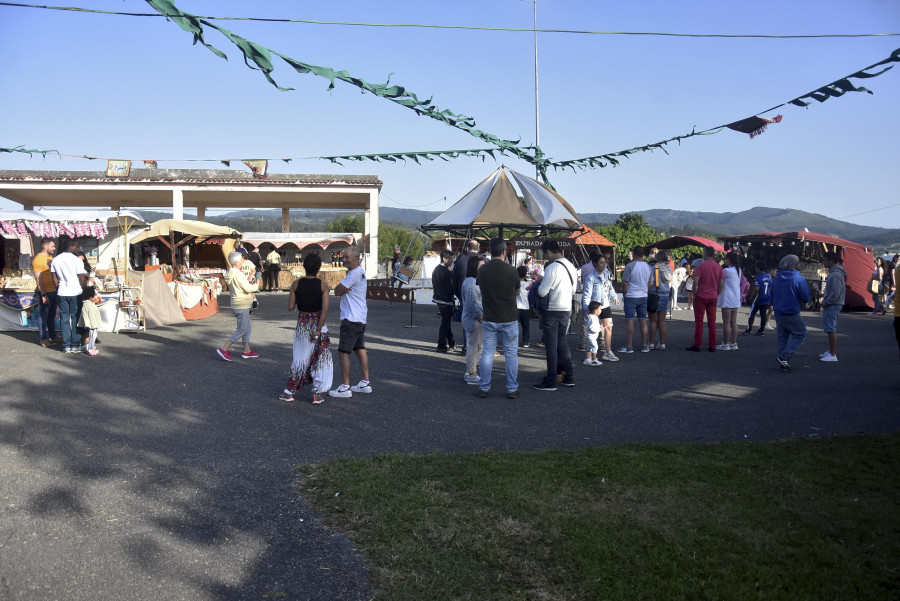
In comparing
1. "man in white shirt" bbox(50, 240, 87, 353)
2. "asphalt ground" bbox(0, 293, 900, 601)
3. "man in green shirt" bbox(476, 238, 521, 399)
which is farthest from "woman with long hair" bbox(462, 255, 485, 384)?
"man in white shirt" bbox(50, 240, 87, 353)

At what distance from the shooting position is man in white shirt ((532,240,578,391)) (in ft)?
27.8

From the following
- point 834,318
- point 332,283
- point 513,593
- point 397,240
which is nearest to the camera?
point 513,593

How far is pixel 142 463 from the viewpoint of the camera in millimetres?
5512

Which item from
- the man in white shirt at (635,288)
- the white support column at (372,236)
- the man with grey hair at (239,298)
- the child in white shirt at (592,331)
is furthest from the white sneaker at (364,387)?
the white support column at (372,236)

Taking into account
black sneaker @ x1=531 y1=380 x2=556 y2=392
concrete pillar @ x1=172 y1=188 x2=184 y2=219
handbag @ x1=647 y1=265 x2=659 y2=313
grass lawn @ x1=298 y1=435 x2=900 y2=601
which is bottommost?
grass lawn @ x1=298 y1=435 x2=900 y2=601

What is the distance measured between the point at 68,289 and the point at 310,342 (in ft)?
18.4

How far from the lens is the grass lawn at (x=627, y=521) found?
11.9 feet

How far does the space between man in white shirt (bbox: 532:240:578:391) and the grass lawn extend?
2.70m

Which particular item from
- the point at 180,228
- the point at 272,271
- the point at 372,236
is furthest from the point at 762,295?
the point at 272,271

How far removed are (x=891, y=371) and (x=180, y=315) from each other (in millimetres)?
14024

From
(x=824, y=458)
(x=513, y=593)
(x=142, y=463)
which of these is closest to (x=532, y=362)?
(x=824, y=458)

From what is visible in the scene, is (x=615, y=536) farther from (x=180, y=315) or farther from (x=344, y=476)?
(x=180, y=315)

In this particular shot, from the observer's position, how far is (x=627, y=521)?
173 inches

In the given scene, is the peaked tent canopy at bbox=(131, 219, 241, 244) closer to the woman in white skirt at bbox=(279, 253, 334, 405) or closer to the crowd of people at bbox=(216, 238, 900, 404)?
the crowd of people at bbox=(216, 238, 900, 404)
